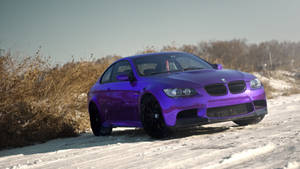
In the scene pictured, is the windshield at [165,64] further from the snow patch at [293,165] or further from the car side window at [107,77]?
the snow patch at [293,165]

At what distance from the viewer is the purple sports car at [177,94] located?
23.8 ft

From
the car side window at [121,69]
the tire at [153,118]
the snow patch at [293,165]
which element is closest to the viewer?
the snow patch at [293,165]

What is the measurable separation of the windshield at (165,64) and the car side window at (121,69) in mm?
186

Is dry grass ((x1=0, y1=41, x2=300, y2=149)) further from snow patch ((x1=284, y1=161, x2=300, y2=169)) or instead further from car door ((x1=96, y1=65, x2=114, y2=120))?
snow patch ((x1=284, y1=161, x2=300, y2=169))

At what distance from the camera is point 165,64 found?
856cm

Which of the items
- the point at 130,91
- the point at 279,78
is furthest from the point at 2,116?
the point at 279,78

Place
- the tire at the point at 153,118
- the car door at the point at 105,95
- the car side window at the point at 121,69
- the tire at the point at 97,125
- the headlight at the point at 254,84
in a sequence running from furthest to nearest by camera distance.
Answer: the tire at the point at 97,125 → the car door at the point at 105,95 → the car side window at the point at 121,69 → the headlight at the point at 254,84 → the tire at the point at 153,118

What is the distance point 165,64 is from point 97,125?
2.25 meters

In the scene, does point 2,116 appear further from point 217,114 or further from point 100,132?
point 217,114

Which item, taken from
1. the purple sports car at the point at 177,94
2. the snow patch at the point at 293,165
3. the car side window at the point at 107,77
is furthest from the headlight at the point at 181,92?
the snow patch at the point at 293,165

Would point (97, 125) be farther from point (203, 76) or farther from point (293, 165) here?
point (293, 165)

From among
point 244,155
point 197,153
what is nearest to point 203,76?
point 197,153

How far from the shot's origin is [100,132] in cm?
988

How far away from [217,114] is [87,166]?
254 cm
